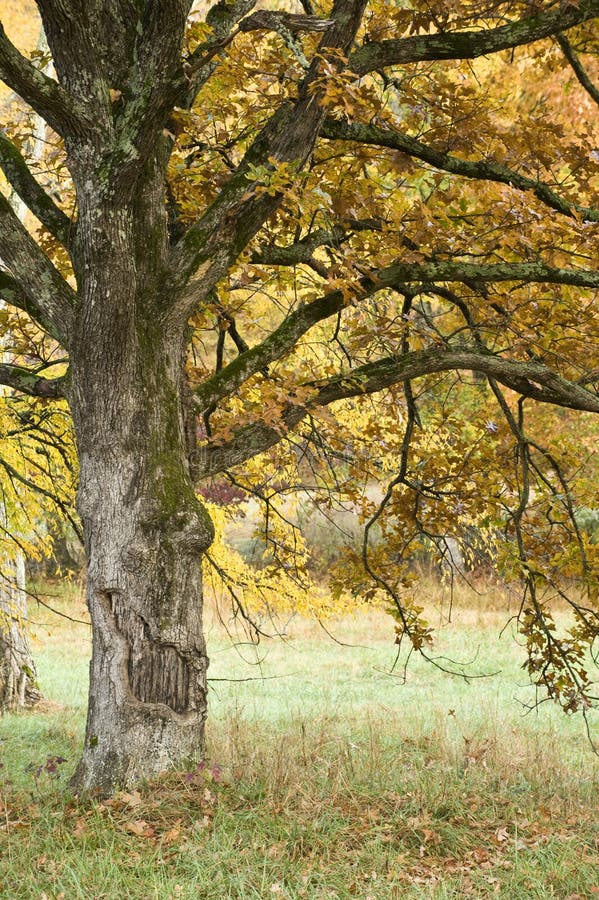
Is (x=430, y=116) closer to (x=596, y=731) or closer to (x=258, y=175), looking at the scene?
(x=258, y=175)

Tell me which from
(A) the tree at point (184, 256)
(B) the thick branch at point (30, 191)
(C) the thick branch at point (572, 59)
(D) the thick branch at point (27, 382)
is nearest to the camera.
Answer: (A) the tree at point (184, 256)

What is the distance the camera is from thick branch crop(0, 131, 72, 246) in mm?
5199

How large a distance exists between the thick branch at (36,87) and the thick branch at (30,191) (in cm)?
60

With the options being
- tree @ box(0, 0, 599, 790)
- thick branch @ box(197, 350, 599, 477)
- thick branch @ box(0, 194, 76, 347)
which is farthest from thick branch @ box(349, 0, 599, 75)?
thick branch @ box(0, 194, 76, 347)

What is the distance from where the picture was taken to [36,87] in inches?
167

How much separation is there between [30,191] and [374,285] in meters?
2.19

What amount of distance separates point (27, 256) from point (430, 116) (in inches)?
111

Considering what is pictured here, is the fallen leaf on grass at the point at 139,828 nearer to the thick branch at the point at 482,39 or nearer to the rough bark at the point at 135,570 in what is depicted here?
the rough bark at the point at 135,570

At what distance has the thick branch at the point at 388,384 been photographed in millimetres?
5367

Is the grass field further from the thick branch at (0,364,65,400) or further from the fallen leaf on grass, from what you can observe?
the thick branch at (0,364,65,400)

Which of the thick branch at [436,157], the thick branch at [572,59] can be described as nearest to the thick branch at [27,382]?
the thick branch at [436,157]

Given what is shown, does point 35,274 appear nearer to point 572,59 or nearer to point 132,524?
point 132,524

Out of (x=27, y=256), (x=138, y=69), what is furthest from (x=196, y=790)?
(x=138, y=69)

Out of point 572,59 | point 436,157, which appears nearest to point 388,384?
point 436,157
